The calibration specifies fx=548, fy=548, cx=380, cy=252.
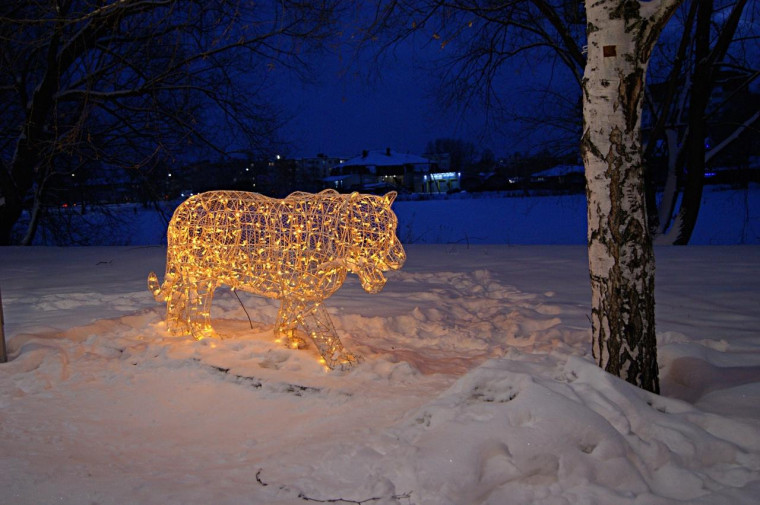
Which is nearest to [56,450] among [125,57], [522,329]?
[522,329]

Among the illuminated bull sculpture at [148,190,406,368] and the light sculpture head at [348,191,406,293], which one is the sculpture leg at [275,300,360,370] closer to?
the illuminated bull sculpture at [148,190,406,368]

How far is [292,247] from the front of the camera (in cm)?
408

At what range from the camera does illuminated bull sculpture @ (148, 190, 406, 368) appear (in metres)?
4.03

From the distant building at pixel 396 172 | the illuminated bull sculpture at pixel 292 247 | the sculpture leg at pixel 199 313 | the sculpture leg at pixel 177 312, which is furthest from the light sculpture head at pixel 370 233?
the distant building at pixel 396 172

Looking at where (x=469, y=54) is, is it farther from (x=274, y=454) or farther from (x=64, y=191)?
(x=64, y=191)

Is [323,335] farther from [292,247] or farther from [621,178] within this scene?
[621,178]

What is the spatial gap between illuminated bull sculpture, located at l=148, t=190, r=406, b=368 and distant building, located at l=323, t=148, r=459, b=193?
125 feet

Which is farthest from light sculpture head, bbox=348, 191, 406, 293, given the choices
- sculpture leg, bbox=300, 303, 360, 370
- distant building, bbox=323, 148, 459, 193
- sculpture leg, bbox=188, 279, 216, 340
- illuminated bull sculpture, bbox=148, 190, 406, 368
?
distant building, bbox=323, 148, 459, 193

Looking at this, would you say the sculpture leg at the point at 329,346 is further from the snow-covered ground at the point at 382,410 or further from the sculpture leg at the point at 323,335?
the snow-covered ground at the point at 382,410

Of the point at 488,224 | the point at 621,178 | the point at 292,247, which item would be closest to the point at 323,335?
the point at 292,247

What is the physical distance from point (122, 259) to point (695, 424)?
9.60m

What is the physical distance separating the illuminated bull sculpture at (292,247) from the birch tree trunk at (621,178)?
4.77ft

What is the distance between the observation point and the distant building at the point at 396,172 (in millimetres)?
44906

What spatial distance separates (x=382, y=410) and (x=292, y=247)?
4.56 feet
